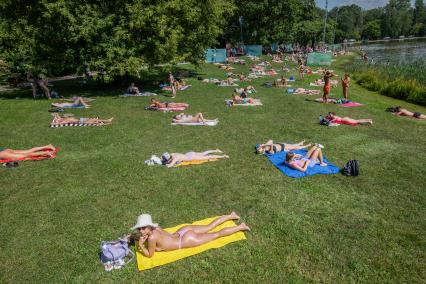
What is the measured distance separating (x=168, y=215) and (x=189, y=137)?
219 inches

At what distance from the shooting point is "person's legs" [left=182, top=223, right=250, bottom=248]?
623 centimetres

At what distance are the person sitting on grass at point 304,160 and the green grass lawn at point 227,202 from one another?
0.58 meters

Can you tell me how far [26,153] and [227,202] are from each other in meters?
7.22

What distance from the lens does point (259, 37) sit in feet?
175

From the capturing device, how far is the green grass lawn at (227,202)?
18.7ft

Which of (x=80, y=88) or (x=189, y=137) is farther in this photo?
(x=80, y=88)

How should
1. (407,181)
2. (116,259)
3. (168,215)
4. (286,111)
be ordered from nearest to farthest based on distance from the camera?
(116,259), (168,215), (407,181), (286,111)

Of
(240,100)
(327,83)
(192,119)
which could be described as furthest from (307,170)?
(327,83)

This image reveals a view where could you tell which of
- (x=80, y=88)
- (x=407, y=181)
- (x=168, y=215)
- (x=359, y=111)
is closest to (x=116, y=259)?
(x=168, y=215)

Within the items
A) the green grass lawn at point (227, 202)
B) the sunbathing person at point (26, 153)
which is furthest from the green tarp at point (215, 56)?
the sunbathing person at point (26, 153)

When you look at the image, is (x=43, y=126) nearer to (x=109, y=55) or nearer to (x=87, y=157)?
(x=87, y=157)

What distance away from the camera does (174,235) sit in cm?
625

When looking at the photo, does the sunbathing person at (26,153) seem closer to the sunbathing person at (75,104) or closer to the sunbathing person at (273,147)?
the sunbathing person at (273,147)

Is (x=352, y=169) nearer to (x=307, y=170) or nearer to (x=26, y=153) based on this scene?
(x=307, y=170)
